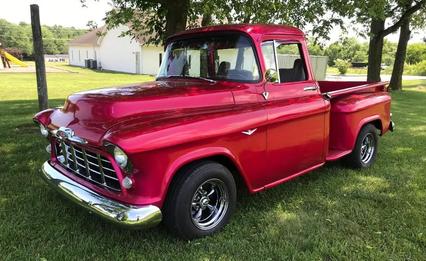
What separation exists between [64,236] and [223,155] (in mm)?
1583

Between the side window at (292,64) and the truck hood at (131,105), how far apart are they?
0.86 m

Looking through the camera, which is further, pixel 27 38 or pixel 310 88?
pixel 27 38

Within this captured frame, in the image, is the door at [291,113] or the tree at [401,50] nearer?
the door at [291,113]

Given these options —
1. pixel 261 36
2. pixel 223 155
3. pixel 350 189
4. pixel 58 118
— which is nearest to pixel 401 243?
pixel 350 189

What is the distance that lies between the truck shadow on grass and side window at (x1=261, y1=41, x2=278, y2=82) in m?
1.36

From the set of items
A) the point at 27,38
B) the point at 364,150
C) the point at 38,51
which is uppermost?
the point at 27,38

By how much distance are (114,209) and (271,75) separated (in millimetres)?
2139

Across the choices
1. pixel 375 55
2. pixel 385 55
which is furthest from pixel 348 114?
pixel 385 55

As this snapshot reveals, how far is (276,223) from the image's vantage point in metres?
4.12

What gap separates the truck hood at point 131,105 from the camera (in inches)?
141

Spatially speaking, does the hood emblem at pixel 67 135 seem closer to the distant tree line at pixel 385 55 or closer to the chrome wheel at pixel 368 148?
the chrome wheel at pixel 368 148

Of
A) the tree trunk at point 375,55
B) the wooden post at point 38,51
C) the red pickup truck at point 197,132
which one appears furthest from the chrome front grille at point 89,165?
the tree trunk at point 375,55

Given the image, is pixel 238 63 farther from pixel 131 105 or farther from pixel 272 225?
pixel 272 225

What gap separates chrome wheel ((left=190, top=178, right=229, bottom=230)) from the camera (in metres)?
3.78
